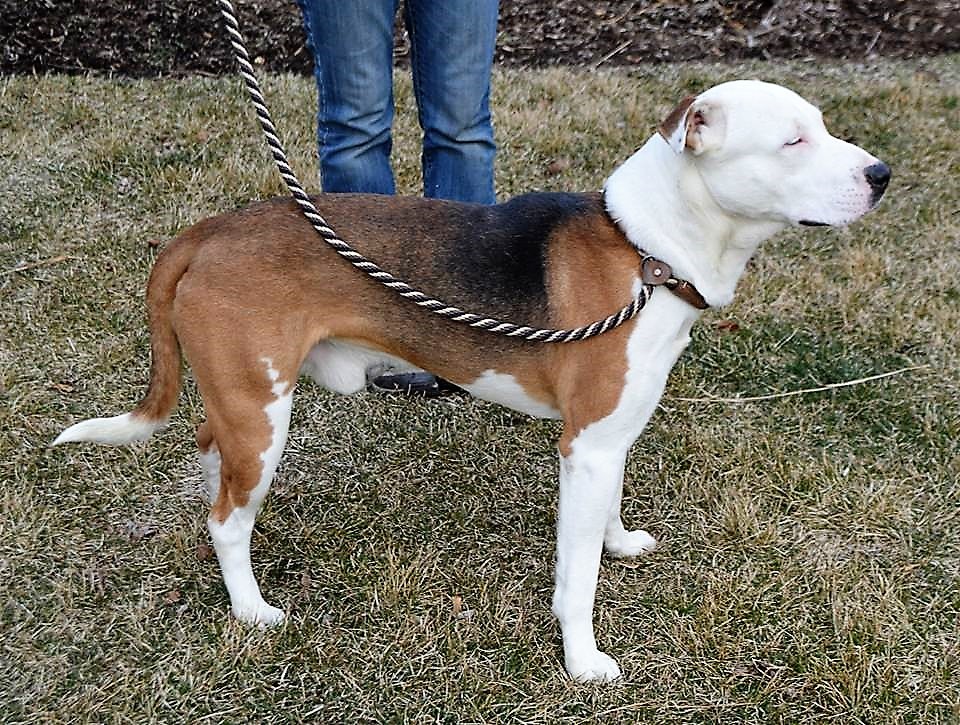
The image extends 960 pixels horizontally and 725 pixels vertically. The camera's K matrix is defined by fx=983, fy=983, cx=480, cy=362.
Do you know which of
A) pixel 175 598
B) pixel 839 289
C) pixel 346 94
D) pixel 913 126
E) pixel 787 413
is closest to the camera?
pixel 175 598

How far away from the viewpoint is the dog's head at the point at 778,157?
2.63 metres

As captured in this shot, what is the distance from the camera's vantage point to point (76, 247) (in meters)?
5.33

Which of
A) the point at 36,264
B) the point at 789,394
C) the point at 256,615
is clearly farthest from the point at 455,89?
the point at 36,264

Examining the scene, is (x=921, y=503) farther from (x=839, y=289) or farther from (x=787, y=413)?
(x=839, y=289)

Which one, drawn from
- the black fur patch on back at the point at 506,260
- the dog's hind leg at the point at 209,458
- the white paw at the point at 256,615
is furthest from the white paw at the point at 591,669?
the dog's hind leg at the point at 209,458

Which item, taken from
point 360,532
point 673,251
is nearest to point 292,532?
point 360,532

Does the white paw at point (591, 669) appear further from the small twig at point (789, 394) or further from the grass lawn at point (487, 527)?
the small twig at point (789, 394)

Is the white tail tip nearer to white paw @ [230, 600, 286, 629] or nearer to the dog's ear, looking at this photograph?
white paw @ [230, 600, 286, 629]

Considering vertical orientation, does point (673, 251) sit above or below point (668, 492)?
above

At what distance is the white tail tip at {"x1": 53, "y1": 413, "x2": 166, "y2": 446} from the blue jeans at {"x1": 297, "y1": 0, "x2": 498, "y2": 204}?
136cm

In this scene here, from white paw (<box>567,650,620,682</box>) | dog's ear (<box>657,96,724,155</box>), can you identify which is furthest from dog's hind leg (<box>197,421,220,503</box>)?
dog's ear (<box>657,96,724,155</box>)

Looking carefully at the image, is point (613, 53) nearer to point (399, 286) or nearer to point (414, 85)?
point (414, 85)

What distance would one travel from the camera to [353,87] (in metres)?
3.70

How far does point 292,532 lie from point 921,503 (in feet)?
7.99
